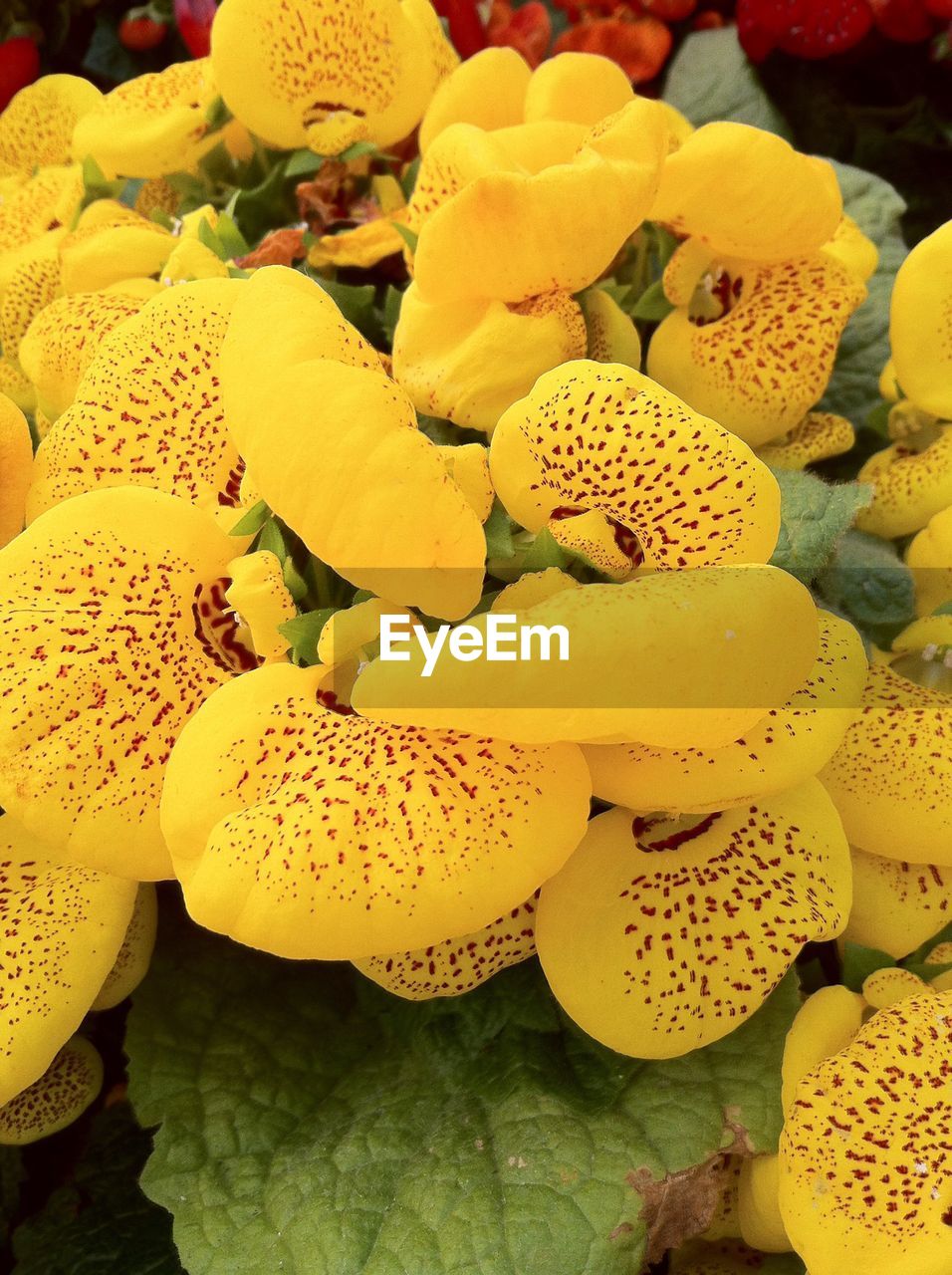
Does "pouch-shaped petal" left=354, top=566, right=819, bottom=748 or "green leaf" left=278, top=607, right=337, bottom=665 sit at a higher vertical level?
"pouch-shaped petal" left=354, top=566, right=819, bottom=748

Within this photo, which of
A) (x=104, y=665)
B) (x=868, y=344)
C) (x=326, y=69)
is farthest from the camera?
(x=868, y=344)

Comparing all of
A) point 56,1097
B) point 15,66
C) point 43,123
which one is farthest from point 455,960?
point 15,66

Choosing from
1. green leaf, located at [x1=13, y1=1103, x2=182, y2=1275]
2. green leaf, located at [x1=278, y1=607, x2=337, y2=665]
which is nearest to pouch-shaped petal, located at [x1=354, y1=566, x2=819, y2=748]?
green leaf, located at [x1=278, y1=607, x2=337, y2=665]

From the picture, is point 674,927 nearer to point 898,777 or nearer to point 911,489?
point 898,777

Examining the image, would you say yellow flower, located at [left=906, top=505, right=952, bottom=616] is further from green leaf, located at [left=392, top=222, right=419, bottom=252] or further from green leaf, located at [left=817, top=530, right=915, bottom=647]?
green leaf, located at [left=392, top=222, right=419, bottom=252]

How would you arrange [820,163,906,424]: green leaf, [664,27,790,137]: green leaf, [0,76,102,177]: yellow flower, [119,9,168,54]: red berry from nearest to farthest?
[820,163,906,424]: green leaf < [0,76,102,177]: yellow flower < [664,27,790,137]: green leaf < [119,9,168,54]: red berry

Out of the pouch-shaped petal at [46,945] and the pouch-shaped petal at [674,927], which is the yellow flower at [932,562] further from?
the pouch-shaped petal at [46,945]

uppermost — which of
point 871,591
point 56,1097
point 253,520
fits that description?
point 253,520
